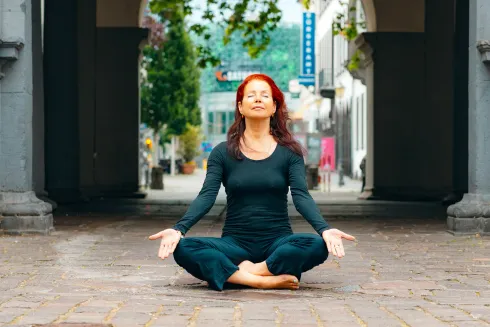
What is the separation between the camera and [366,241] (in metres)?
11.8

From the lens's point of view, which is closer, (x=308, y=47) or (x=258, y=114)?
(x=258, y=114)

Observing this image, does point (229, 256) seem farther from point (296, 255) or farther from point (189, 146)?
point (189, 146)

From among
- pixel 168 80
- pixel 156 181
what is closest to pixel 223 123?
pixel 168 80

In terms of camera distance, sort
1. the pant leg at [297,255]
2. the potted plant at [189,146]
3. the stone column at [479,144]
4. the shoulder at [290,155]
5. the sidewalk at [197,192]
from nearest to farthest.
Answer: the pant leg at [297,255] < the shoulder at [290,155] < the stone column at [479,144] < the sidewalk at [197,192] < the potted plant at [189,146]

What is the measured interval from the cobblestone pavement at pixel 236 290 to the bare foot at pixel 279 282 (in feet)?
0.28

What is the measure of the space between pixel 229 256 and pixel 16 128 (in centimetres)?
562

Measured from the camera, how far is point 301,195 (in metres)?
7.57

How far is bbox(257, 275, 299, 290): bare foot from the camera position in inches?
293

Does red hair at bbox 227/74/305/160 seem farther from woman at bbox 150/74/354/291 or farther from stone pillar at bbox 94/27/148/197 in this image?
stone pillar at bbox 94/27/148/197

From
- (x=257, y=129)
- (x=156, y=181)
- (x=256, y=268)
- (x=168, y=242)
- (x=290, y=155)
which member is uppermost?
(x=257, y=129)

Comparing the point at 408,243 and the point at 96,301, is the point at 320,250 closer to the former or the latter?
the point at 96,301

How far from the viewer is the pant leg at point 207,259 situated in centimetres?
741

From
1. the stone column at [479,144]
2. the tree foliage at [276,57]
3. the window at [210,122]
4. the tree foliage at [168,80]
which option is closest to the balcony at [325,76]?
the tree foliage at [168,80]

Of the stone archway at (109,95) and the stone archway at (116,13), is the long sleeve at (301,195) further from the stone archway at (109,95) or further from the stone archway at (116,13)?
the stone archway at (116,13)
